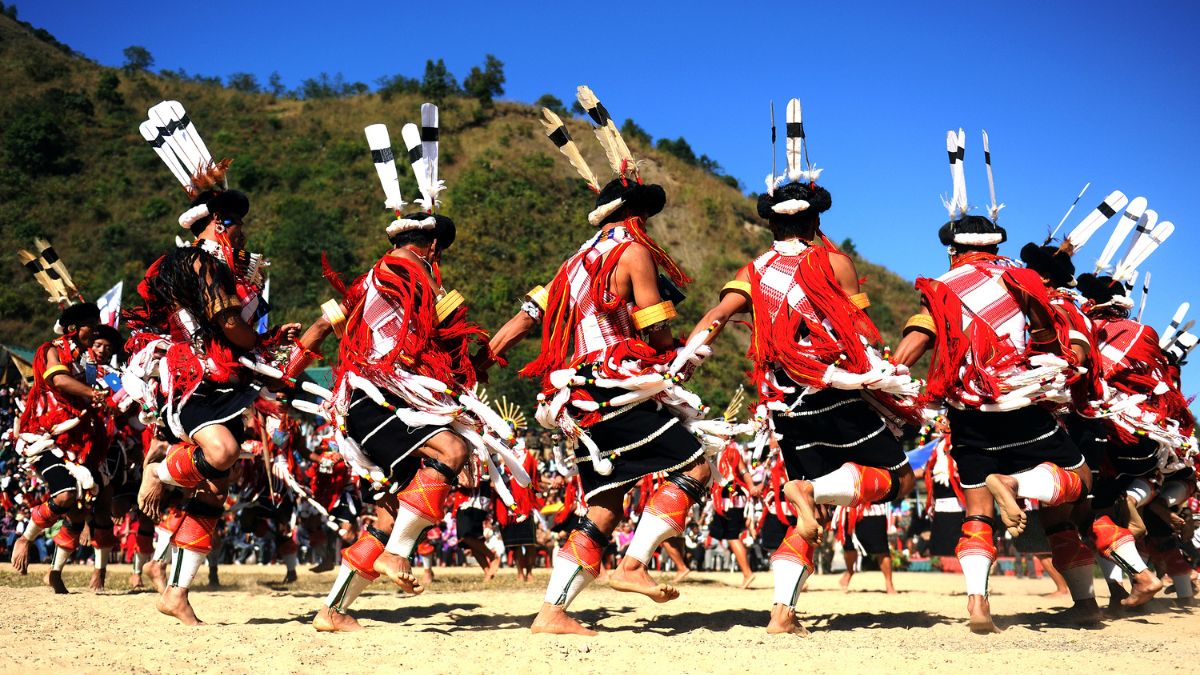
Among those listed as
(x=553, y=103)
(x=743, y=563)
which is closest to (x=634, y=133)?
(x=553, y=103)

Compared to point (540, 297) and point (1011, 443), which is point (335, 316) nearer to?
point (540, 297)

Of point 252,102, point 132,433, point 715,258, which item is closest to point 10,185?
point 252,102

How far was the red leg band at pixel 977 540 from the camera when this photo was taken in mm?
5508

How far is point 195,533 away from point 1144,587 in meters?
5.46

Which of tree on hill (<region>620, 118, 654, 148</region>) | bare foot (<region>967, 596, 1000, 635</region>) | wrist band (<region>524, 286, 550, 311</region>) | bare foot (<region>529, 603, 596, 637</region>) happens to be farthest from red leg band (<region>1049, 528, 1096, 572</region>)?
tree on hill (<region>620, 118, 654, 148</region>)

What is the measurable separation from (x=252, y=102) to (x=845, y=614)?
68273 mm

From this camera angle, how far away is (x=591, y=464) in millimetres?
5422

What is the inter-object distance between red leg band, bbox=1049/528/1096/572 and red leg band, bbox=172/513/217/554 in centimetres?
472

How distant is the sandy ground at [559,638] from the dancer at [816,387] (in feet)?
2.15

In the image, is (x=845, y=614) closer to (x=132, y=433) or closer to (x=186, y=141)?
(x=186, y=141)

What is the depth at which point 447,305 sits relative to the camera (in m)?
5.58

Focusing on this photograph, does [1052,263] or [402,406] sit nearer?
[402,406]

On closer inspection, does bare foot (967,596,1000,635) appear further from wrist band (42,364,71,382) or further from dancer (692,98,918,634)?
wrist band (42,364,71,382)

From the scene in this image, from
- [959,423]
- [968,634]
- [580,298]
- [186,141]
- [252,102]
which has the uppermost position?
[252,102]
